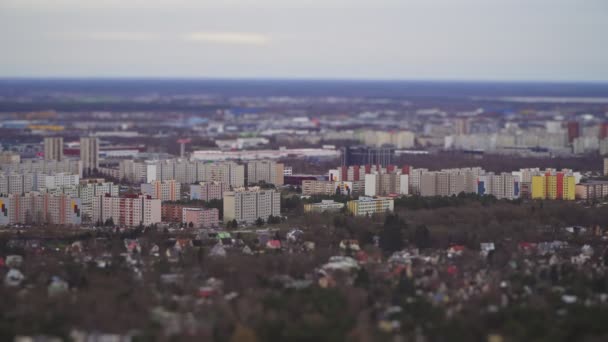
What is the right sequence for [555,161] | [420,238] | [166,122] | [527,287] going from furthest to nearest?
[166,122], [555,161], [420,238], [527,287]

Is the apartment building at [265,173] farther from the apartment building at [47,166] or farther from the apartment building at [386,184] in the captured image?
the apartment building at [47,166]

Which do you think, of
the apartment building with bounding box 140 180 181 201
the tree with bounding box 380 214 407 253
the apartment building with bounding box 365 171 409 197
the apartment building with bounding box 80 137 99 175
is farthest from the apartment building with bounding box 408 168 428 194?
the apartment building with bounding box 80 137 99 175

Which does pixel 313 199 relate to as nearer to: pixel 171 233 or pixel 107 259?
pixel 171 233

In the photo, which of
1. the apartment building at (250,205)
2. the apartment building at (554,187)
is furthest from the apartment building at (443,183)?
the apartment building at (250,205)

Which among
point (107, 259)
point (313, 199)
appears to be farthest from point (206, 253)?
point (313, 199)

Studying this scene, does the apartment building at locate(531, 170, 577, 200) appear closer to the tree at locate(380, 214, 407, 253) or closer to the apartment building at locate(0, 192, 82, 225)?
the tree at locate(380, 214, 407, 253)

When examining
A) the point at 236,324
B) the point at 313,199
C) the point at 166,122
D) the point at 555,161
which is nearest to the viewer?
the point at 236,324
